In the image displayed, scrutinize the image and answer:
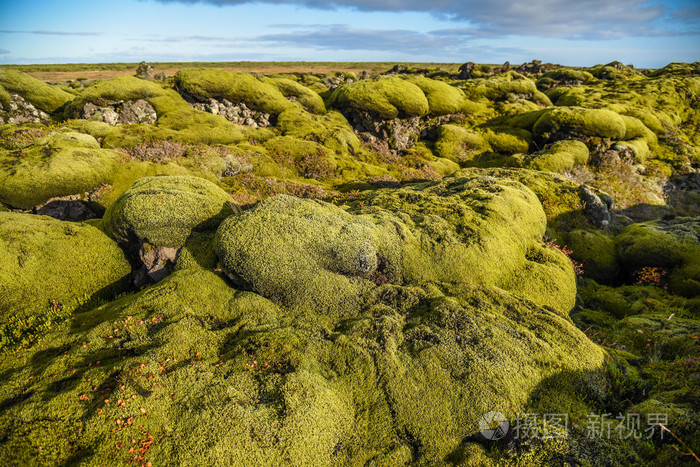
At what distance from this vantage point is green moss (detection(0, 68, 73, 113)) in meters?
22.0

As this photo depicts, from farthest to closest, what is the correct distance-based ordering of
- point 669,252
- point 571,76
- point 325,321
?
1. point 571,76
2. point 669,252
3. point 325,321

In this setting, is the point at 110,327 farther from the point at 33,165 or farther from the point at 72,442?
the point at 33,165

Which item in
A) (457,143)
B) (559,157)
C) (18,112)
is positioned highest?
(18,112)

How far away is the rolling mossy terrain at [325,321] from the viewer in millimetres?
4984

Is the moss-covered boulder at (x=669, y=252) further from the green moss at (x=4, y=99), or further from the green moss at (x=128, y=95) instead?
the green moss at (x=4, y=99)

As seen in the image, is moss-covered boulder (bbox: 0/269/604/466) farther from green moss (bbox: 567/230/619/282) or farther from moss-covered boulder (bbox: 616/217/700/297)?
moss-covered boulder (bbox: 616/217/700/297)

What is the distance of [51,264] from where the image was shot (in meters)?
8.53

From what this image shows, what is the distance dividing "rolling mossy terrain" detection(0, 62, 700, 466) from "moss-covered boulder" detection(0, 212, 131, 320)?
43 mm

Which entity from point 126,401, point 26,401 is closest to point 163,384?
point 126,401

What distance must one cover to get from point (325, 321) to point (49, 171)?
43.9 feet

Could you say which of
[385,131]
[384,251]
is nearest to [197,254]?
[384,251]

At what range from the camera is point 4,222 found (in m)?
Result: 9.12

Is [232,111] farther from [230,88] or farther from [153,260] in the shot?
[153,260]

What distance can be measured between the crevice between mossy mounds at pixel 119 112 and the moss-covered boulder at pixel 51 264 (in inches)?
616
